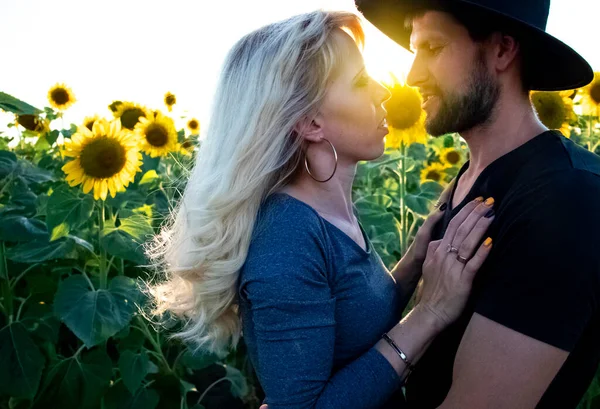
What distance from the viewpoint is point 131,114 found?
582 centimetres

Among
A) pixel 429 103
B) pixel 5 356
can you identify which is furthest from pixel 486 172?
pixel 5 356

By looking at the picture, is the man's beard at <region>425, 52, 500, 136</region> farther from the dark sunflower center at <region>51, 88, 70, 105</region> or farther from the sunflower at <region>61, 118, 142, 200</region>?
the dark sunflower center at <region>51, 88, 70, 105</region>

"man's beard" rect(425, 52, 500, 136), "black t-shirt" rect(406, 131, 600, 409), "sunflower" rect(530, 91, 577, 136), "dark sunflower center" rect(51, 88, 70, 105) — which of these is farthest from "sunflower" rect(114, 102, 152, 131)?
"black t-shirt" rect(406, 131, 600, 409)

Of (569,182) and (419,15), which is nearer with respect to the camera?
(569,182)

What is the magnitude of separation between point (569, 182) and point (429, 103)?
2.03ft

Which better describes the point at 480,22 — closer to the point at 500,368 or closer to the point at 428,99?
the point at 428,99

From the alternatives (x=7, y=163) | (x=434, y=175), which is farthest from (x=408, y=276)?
(x=434, y=175)

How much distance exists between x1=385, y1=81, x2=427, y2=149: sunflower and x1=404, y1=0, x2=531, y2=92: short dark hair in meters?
1.79

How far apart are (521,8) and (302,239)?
929mm

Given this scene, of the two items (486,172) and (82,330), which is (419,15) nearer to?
(486,172)

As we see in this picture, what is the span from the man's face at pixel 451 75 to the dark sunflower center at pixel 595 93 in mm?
3556

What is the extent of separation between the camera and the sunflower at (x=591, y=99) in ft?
17.1

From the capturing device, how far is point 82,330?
2.98 metres

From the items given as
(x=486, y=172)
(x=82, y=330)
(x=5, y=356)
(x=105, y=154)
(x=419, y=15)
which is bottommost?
(x=5, y=356)
